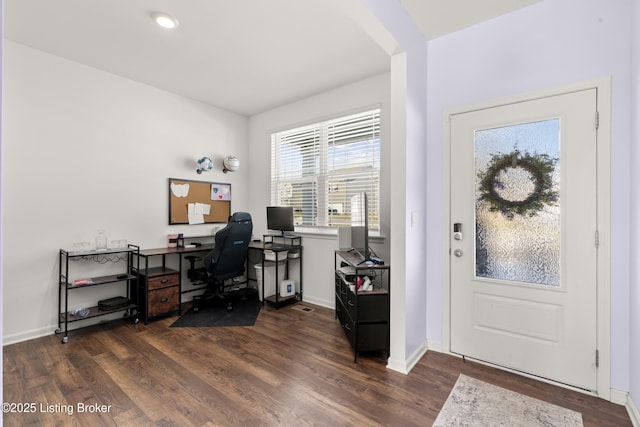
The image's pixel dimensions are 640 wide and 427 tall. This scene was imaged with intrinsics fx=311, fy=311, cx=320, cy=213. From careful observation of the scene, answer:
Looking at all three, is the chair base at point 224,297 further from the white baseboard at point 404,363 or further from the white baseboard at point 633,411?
the white baseboard at point 633,411

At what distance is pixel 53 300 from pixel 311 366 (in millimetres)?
2821

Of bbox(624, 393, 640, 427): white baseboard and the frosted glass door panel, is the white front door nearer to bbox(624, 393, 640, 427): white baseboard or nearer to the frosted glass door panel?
the frosted glass door panel

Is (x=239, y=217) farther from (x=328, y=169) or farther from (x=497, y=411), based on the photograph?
(x=497, y=411)

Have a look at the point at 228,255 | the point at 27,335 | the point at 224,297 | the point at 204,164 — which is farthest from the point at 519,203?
the point at 27,335

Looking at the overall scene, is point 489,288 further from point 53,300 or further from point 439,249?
point 53,300

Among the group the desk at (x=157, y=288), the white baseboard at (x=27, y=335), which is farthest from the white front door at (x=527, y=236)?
the white baseboard at (x=27, y=335)

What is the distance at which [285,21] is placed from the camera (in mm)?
2703

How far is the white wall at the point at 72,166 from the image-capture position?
3.03 m

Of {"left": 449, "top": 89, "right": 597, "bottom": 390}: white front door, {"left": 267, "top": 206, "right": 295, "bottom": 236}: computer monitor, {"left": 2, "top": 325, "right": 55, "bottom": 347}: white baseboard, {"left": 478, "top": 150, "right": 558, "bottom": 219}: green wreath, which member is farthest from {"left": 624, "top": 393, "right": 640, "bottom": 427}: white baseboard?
{"left": 2, "top": 325, "right": 55, "bottom": 347}: white baseboard

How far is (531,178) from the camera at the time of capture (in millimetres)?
2453

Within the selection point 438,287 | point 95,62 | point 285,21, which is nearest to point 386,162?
point 438,287

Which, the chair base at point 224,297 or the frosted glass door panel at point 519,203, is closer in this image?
the frosted glass door panel at point 519,203

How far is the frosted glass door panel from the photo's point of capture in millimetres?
2377

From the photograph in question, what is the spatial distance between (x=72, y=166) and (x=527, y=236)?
14.7 feet
